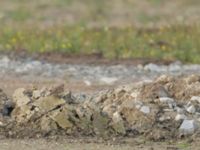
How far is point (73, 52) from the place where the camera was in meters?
16.0

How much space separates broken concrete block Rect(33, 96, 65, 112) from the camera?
32.4 ft

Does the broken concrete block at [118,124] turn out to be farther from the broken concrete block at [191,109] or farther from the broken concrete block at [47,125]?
the broken concrete block at [191,109]

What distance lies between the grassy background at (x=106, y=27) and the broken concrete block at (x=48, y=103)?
5802mm

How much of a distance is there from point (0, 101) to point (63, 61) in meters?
5.25

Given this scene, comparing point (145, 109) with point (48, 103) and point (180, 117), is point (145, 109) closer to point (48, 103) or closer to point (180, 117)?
point (180, 117)

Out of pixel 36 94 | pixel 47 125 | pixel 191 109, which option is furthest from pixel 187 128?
pixel 36 94

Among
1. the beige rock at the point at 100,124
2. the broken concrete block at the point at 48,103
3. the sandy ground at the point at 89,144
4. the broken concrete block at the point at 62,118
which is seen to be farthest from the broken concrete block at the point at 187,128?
the broken concrete block at the point at 48,103

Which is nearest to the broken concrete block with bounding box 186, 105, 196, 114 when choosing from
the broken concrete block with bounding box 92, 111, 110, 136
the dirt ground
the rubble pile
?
the rubble pile

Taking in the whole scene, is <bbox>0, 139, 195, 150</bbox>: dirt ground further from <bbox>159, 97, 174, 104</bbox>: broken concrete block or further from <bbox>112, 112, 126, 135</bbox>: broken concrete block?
<bbox>159, 97, 174, 104</bbox>: broken concrete block

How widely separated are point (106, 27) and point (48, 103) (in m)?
9.15

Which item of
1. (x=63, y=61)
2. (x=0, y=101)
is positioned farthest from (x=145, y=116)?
(x=63, y=61)

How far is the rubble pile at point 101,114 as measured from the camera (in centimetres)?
976

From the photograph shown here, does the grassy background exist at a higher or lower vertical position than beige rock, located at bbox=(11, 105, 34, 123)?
higher

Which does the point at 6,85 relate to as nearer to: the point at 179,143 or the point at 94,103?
the point at 94,103
